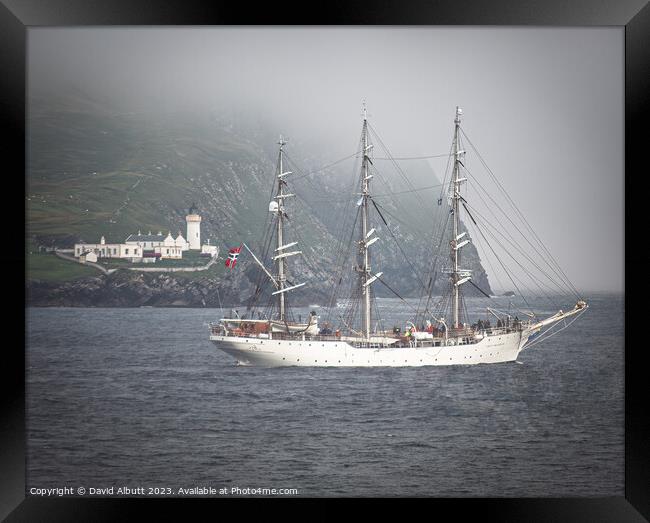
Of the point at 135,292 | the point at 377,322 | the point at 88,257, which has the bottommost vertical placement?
the point at 377,322

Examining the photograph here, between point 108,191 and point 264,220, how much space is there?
2.37m

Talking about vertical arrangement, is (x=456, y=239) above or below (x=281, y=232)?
below

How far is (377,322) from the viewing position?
12883mm

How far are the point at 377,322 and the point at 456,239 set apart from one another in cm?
191

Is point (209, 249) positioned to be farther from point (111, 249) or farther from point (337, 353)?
point (337, 353)

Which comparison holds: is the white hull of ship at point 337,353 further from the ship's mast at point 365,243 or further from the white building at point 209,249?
the white building at point 209,249

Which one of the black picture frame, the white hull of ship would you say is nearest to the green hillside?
the black picture frame

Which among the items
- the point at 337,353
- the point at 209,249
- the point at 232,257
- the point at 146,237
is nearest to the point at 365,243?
the point at 337,353

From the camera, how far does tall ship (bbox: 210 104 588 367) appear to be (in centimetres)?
1185

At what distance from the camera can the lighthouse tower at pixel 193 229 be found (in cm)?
1166

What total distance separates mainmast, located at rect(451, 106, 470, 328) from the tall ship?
0.05 ft

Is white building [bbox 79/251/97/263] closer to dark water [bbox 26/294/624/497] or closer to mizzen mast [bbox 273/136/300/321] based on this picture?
dark water [bbox 26/294/624/497]

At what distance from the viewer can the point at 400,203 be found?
12055mm

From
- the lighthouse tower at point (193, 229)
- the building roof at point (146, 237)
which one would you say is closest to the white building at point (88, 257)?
the building roof at point (146, 237)
